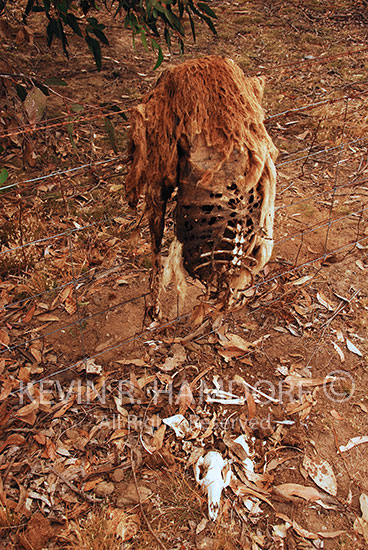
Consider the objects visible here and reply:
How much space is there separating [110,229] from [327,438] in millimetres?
1975

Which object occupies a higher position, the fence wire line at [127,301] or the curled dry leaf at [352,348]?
the fence wire line at [127,301]

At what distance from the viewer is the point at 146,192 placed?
2041 millimetres

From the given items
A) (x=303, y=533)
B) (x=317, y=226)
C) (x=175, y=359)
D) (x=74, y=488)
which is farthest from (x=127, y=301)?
(x=317, y=226)

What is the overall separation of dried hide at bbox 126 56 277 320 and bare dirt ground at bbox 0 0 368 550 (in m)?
0.25

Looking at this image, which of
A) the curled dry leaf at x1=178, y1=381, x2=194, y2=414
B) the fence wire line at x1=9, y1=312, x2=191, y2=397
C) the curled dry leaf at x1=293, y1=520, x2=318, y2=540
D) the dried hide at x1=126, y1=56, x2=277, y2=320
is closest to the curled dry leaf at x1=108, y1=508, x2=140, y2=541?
the curled dry leaf at x1=178, y1=381, x2=194, y2=414

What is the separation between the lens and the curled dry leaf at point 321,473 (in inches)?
92.8

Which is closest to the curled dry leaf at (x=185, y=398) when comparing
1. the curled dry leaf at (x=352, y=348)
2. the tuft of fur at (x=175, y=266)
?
the tuft of fur at (x=175, y=266)

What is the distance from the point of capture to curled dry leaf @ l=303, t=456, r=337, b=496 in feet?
7.73

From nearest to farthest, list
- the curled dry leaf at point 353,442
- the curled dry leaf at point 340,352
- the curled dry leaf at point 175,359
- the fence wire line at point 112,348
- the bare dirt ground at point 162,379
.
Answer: the bare dirt ground at point 162,379, the curled dry leaf at point 353,442, the fence wire line at point 112,348, the curled dry leaf at point 175,359, the curled dry leaf at point 340,352

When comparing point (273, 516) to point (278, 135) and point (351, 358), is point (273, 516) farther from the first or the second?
point (278, 135)

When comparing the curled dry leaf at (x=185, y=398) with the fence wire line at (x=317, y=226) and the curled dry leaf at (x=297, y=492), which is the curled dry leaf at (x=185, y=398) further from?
the fence wire line at (x=317, y=226)

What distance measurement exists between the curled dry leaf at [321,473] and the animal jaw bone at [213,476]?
1.23 ft

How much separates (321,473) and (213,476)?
50 centimetres

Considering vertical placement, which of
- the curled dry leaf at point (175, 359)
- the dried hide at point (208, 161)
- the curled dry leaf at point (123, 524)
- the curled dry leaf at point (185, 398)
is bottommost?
the curled dry leaf at point (123, 524)
